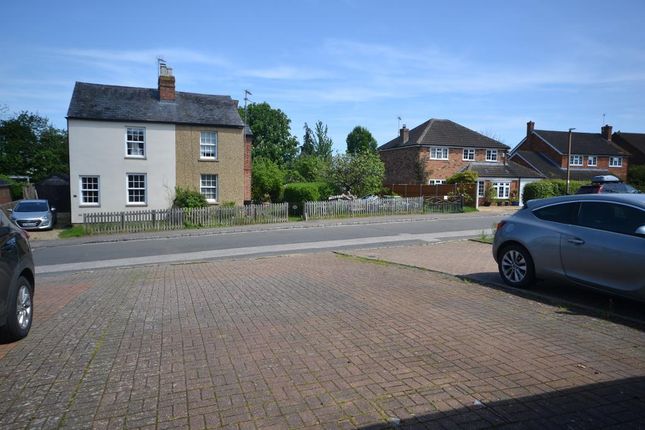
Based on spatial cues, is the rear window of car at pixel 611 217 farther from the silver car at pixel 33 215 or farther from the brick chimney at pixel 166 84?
the brick chimney at pixel 166 84

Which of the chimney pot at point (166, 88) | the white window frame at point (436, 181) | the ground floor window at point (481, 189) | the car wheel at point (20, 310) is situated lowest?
the car wheel at point (20, 310)

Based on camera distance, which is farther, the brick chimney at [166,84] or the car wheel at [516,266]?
the brick chimney at [166,84]

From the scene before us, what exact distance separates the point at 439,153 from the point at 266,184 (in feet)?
58.3

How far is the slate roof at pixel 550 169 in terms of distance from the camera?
50.9 metres

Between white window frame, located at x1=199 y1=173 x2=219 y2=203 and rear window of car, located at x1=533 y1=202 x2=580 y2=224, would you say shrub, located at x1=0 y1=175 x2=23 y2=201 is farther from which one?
rear window of car, located at x1=533 y1=202 x2=580 y2=224

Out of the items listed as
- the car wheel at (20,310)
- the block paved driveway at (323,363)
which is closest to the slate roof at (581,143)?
the block paved driveway at (323,363)

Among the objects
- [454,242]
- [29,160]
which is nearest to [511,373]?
[454,242]

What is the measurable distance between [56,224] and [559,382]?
95.1ft

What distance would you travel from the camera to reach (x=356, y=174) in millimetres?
33250

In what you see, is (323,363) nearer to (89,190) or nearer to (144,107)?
(89,190)

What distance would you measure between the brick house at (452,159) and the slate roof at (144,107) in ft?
66.7

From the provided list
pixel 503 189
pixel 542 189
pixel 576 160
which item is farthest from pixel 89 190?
pixel 576 160

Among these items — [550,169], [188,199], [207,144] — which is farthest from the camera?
[550,169]

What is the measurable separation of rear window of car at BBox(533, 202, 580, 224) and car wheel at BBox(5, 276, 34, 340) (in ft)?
24.1
